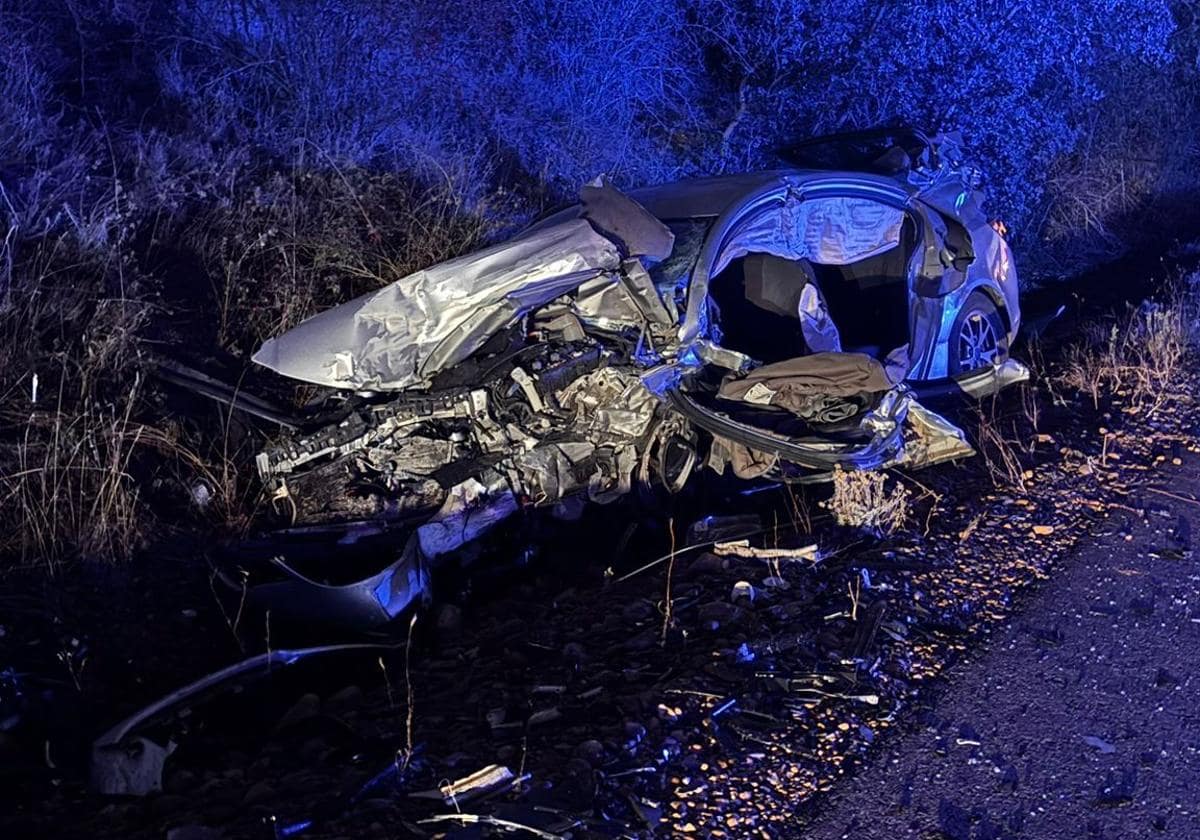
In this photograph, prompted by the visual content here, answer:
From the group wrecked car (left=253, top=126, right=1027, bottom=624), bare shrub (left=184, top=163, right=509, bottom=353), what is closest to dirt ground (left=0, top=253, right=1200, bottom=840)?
wrecked car (left=253, top=126, right=1027, bottom=624)

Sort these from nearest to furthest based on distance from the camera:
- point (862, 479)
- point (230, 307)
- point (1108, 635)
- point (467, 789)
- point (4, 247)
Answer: point (467, 789), point (1108, 635), point (862, 479), point (4, 247), point (230, 307)

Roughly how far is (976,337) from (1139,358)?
115 cm

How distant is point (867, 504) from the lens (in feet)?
18.1

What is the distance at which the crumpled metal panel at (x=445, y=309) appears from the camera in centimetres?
559

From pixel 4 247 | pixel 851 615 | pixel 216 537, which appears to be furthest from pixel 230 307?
pixel 851 615

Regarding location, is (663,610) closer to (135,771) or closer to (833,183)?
(135,771)

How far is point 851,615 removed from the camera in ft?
15.1

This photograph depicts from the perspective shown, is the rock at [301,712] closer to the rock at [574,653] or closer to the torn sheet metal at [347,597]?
the torn sheet metal at [347,597]

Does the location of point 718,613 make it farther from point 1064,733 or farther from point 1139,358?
point 1139,358

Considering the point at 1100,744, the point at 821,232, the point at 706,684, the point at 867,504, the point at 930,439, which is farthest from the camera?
the point at 821,232

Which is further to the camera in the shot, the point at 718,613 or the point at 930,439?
the point at 930,439

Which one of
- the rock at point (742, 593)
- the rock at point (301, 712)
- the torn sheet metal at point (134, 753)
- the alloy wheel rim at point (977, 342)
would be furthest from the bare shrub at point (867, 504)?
the torn sheet metal at point (134, 753)

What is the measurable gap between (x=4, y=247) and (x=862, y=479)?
16.3 feet

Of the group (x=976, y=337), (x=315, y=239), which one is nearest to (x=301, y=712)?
(x=315, y=239)
